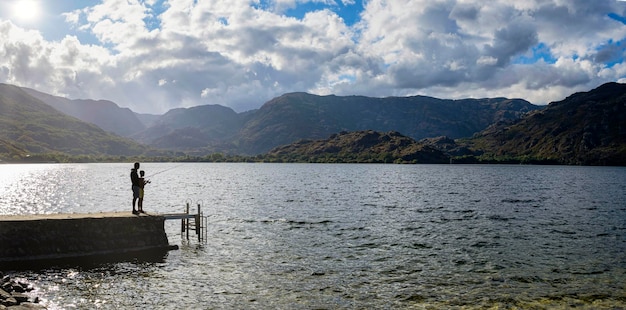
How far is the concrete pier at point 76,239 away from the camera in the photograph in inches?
1152

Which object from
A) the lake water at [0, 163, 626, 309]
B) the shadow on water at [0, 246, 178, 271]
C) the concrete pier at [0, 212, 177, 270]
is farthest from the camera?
the concrete pier at [0, 212, 177, 270]

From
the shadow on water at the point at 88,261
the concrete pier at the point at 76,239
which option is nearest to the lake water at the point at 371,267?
the shadow on water at the point at 88,261

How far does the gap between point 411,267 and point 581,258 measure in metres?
14.5

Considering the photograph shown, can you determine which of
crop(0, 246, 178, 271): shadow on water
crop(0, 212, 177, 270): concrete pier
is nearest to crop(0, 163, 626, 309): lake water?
crop(0, 246, 178, 271): shadow on water

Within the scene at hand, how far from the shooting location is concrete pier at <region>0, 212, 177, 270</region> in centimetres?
2925

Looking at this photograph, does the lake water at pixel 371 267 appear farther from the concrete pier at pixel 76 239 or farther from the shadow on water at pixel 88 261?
the concrete pier at pixel 76 239

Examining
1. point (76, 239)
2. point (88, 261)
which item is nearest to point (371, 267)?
point (88, 261)

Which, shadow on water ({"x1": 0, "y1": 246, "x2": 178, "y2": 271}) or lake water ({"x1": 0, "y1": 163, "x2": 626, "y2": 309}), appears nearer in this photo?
lake water ({"x1": 0, "y1": 163, "x2": 626, "y2": 309})

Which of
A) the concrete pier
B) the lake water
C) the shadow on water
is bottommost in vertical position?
the lake water

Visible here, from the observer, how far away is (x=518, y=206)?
238ft

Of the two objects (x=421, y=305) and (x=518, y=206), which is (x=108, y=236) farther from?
(x=518, y=206)

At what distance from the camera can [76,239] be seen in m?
31.6

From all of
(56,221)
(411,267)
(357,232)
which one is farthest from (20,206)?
(411,267)

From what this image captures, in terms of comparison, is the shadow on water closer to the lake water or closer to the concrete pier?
the concrete pier
